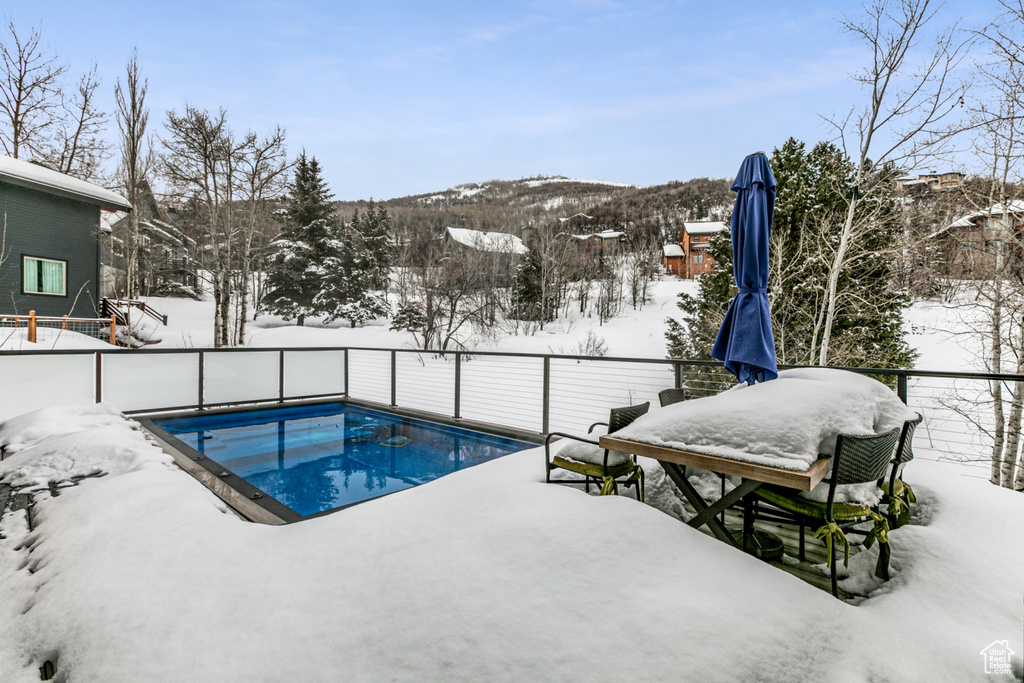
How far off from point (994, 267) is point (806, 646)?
911 cm

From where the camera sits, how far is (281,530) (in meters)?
2.24

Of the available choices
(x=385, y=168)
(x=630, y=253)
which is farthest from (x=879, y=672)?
(x=385, y=168)

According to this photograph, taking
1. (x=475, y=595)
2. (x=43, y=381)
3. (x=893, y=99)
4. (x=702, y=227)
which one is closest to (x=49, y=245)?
(x=43, y=381)

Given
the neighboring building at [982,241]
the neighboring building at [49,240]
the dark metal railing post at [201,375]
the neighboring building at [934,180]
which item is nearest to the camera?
the dark metal railing post at [201,375]

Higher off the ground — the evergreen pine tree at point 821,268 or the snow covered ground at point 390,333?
the evergreen pine tree at point 821,268

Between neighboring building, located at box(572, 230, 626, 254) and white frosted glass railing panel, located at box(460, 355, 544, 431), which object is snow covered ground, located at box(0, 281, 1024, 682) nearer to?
white frosted glass railing panel, located at box(460, 355, 544, 431)

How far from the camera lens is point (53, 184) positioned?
467 inches

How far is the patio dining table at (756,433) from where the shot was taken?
1870 millimetres

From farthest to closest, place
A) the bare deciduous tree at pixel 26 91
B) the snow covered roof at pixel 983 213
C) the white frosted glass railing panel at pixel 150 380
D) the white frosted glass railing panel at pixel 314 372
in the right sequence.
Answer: the bare deciduous tree at pixel 26 91
the white frosted glass railing panel at pixel 314 372
the snow covered roof at pixel 983 213
the white frosted glass railing panel at pixel 150 380

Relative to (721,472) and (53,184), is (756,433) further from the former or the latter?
(53,184)

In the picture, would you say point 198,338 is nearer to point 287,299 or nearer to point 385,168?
point 287,299

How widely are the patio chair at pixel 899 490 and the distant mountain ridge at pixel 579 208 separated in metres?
21.9

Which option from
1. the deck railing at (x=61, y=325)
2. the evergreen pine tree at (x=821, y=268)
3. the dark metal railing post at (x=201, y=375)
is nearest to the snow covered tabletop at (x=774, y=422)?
the dark metal railing post at (x=201, y=375)

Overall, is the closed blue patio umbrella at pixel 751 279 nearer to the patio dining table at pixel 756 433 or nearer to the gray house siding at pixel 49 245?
the patio dining table at pixel 756 433
